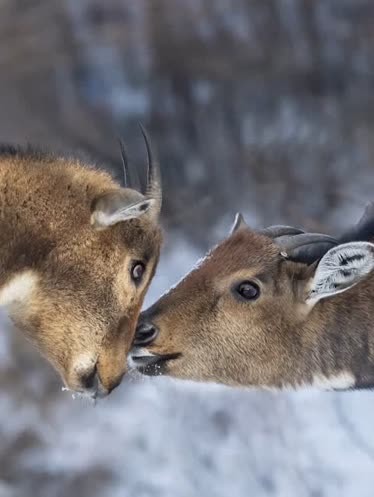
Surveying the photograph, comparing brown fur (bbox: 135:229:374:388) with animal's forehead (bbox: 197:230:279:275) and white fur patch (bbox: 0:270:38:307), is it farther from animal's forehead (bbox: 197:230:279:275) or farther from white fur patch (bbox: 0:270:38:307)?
white fur patch (bbox: 0:270:38:307)

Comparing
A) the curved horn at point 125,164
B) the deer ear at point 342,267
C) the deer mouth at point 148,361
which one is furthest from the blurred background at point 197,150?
the deer ear at point 342,267

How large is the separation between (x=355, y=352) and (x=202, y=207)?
661mm

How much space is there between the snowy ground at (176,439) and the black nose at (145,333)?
27cm

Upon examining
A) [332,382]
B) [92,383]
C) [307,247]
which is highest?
[307,247]

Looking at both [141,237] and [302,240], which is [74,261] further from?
[302,240]

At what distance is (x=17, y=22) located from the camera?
2447 millimetres

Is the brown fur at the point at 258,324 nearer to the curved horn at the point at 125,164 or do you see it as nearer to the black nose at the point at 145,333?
the black nose at the point at 145,333

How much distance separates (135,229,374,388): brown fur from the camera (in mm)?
2076

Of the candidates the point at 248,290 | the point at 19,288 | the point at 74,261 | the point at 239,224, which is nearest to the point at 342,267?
the point at 248,290

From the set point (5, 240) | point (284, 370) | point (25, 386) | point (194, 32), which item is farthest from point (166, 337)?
point (194, 32)

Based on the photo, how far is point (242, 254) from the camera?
6.94ft

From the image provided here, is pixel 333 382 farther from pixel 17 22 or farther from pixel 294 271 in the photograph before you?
pixel 17 22

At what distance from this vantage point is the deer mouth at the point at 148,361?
6.86 feet

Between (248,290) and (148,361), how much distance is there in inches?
12.6
